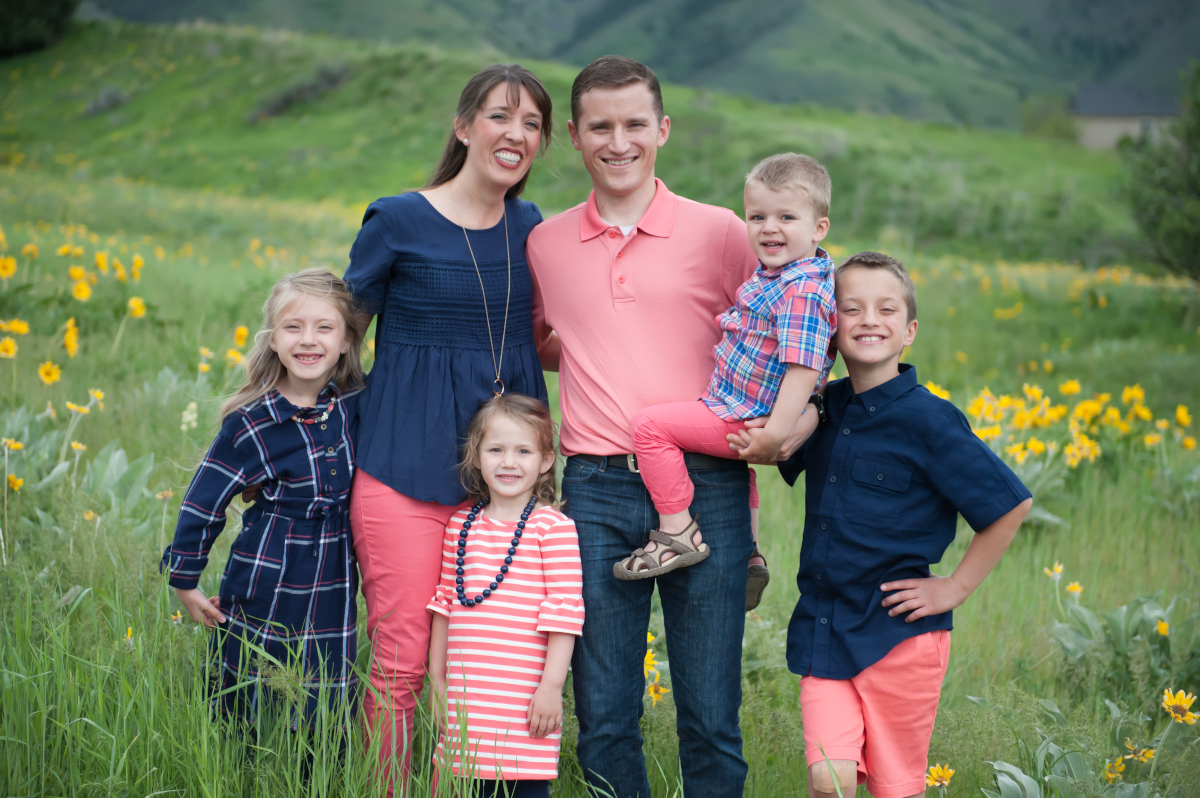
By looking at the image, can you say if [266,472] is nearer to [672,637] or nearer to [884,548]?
[672,637]

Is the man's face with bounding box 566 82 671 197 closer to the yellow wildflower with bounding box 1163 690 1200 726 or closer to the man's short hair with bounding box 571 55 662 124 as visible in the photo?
the man's short hair with bounding box 571 55 662 124

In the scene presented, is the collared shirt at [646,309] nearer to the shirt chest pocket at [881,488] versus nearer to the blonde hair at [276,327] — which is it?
the shirt chest pocket at [881,488]

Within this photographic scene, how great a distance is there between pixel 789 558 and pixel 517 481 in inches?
83.9

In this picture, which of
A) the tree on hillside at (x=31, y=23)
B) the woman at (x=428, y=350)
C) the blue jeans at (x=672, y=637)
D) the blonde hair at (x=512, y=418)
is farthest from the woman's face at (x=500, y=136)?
the tree on hillside at (x=31, y=23)

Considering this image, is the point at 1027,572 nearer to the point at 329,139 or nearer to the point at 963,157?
the point at 963,157

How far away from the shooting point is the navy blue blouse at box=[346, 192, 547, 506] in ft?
8.01

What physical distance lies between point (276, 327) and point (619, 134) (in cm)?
113

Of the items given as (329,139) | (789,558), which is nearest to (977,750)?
(789,558)

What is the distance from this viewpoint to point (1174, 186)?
1146cm

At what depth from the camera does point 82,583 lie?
290 cm

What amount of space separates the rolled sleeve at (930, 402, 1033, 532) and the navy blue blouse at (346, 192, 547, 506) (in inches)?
46.7

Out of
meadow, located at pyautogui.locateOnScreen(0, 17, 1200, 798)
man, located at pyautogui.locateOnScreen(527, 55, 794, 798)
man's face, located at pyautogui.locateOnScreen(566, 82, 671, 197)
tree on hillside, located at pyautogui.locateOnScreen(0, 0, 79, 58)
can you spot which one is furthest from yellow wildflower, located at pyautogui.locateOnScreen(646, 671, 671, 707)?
tree on hillside, located at pyautogui.locateOnScreen(0, 0, 79, 58)

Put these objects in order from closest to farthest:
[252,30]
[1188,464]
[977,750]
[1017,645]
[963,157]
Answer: [977,750], [1017,645], [1188,464], [963,157], [252,30]

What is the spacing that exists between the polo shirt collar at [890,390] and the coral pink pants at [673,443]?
338 millimetres
